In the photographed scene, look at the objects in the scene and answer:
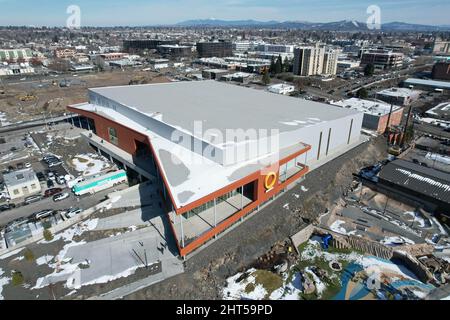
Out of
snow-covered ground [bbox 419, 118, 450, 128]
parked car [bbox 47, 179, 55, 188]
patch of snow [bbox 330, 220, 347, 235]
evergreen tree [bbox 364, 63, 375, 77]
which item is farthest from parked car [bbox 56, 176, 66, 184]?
evergreen tree [bbox 364, 63, 375, 77]

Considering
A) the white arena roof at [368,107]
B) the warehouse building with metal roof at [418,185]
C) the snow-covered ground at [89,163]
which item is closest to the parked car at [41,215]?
the snow-covered ground at [89,163]

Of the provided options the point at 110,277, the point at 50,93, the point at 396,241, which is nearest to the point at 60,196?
the point at 110,277

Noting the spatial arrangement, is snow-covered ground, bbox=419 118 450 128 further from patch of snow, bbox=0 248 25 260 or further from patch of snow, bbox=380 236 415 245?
patch of snow, bbox=0 248 25 260

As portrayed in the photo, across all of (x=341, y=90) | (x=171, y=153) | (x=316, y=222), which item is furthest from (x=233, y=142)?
(x=341, y=90)

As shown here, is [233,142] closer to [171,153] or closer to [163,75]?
[171,153]

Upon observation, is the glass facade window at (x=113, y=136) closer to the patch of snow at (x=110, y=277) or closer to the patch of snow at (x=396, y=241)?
the patch of snow at (x=110, y=277)

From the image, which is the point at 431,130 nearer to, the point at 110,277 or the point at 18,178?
the point at 110,277
